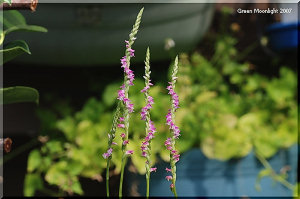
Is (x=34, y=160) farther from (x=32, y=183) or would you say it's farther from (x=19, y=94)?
(x=19, y=94)

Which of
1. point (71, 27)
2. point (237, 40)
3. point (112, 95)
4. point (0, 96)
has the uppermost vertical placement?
point (237, 40)

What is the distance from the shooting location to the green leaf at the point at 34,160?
1.52m

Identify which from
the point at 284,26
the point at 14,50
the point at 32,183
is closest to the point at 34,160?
the point at 32,183

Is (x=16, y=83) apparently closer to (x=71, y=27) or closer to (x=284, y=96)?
(x=71, y=27)

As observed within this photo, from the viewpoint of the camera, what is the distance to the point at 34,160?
153 cm

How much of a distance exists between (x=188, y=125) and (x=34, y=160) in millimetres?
529

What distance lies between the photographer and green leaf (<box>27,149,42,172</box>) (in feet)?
4.97

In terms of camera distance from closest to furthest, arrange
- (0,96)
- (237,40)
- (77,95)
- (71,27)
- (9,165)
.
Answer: (0,96) → (71,27) → (9,165) → (77,95) → (237,40)

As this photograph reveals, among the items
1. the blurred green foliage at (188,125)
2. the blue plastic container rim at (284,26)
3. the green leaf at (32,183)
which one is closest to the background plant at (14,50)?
the blurred green foliage at (188,125)

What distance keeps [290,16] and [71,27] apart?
101 cm

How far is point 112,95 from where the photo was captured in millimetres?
1649

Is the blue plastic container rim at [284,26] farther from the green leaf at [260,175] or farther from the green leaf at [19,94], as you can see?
the green leaf at [19,94]

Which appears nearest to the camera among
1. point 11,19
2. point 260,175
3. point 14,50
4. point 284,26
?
point 14,50

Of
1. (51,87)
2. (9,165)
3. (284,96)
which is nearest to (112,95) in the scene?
(51,87)
